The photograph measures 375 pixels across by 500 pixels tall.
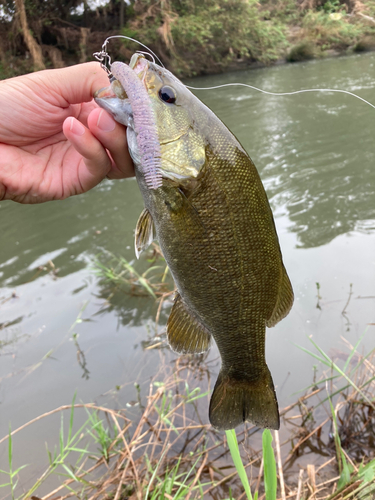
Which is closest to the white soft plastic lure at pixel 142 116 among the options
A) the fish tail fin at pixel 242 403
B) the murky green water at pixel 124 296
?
the fish tail fin at pixel 242 403

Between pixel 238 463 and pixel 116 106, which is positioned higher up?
pixel 116 106

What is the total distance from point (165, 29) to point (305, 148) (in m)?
13.4

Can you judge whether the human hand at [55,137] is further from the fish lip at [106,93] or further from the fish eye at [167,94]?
the fish eye at [167,94]

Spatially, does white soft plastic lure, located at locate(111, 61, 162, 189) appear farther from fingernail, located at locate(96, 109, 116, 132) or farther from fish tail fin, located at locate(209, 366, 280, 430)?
fish tail fin, located at locate(209, 366, 280, 430)

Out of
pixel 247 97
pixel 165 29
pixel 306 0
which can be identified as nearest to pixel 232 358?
pixel 247 97

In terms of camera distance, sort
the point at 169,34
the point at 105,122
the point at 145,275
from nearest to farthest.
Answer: the point at 105,122 → the point at 145,275 → the point at 169,34

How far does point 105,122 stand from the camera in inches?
58.0

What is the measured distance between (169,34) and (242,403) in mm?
19924

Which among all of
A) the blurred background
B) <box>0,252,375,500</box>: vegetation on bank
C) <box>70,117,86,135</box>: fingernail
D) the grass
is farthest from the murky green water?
<box>70,117,86,135</box>: fingernail

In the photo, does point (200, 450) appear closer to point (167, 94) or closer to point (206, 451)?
point (206, 451)

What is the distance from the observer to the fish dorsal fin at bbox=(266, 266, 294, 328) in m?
1.59

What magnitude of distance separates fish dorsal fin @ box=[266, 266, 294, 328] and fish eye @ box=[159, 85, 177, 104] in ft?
2.93

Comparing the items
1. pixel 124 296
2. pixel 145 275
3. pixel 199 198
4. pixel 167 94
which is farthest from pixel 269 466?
pixel 145 275

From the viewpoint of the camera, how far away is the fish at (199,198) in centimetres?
136
